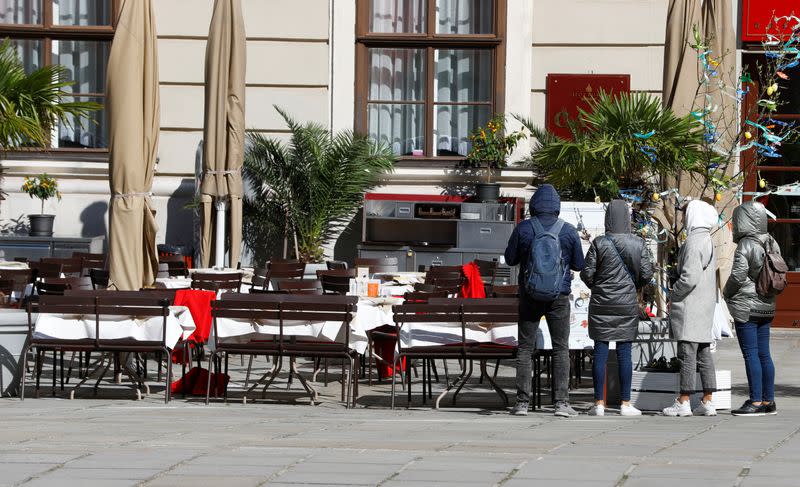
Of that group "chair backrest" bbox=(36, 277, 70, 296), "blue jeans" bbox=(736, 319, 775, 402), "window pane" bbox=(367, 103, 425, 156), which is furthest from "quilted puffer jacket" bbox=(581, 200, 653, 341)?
"window pane" bbox=(367, 103, 425, 156)

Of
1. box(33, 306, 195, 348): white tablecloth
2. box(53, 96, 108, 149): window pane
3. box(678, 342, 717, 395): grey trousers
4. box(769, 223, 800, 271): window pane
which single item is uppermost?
box(53, 96, 108, 149): window pane

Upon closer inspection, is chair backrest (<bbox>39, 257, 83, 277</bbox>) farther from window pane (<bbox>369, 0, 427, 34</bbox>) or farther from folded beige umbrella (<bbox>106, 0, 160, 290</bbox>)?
window pane (<bbox>369, 0, 427, 34</bbox>)

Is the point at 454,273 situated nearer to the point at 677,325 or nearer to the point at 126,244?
the point at 126,244

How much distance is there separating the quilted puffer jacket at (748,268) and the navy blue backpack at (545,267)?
52.2 inches

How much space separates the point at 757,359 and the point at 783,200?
8565mm

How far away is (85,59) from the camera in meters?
20.2

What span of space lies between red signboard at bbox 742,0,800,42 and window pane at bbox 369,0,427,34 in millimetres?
4408

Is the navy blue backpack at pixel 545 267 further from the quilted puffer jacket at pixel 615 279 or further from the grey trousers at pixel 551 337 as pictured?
the quilted puffer jacket at pixel 615 279

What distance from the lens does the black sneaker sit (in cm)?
1043

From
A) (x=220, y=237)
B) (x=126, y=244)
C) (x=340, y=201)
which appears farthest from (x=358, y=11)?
(x=126, y=244)

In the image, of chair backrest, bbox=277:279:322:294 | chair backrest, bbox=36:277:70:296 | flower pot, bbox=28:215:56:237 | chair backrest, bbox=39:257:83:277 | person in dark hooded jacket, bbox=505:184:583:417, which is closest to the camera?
person in dark hooded jacket, bbox=505:184:583:417

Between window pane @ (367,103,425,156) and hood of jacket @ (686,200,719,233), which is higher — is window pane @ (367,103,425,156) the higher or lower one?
the higher one

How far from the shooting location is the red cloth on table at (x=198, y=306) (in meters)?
11.7

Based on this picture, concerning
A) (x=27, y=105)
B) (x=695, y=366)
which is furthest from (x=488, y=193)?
(x=695, y=366)
